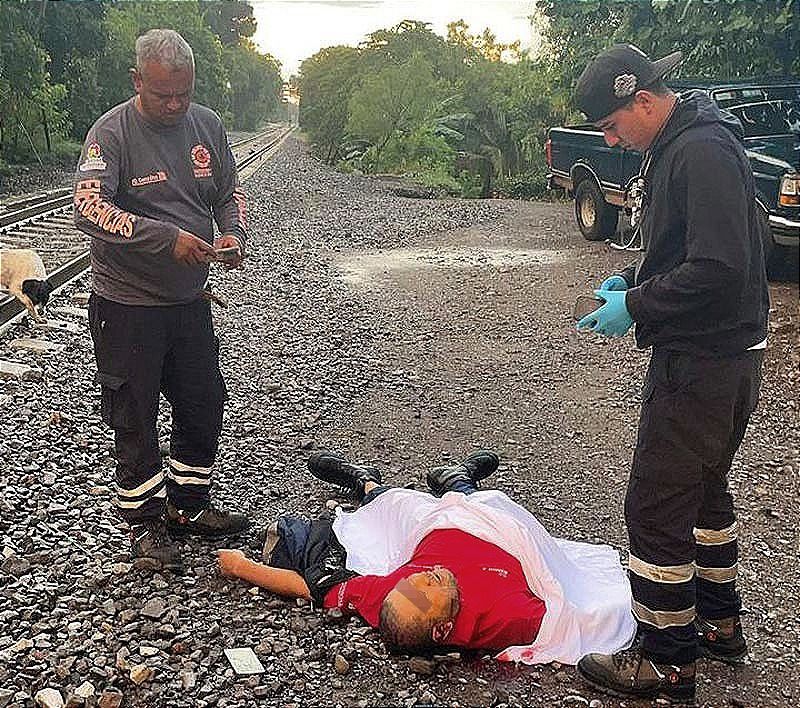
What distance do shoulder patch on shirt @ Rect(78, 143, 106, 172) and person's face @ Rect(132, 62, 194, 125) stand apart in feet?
0.89

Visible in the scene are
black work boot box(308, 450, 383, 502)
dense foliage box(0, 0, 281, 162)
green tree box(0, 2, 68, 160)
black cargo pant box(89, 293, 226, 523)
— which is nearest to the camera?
black cargo pant box(89, 293, 226, 523)

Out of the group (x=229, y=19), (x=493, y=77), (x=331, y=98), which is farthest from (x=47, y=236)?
(x=229, y=19)

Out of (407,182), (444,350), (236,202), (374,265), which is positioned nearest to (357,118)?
(407,182)

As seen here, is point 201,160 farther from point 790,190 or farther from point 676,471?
point 790,190

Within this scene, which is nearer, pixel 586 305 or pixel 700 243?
pixel 700 243

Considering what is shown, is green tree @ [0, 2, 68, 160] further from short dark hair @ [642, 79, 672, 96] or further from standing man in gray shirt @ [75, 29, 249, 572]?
short dark hair @ [642, 79, 672, 96]

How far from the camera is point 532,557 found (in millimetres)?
4039

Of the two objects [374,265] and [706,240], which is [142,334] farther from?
[374,265]

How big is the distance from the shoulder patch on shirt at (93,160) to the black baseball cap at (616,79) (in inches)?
79.8

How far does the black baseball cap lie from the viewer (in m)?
3.33

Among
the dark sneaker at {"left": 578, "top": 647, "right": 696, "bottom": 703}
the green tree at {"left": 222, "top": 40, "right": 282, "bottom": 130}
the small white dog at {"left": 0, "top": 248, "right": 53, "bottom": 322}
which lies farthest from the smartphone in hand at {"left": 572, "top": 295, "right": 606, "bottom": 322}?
the green tree at {"left": 222, "top": 40, "right": 282, "bottom": 130}

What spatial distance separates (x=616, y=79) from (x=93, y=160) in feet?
7.23

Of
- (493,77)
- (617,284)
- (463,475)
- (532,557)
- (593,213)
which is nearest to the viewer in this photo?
(617,284)

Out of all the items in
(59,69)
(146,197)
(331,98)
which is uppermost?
(59,69)
